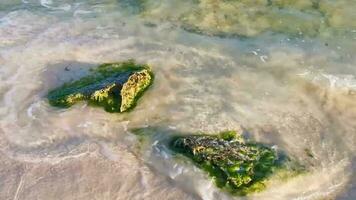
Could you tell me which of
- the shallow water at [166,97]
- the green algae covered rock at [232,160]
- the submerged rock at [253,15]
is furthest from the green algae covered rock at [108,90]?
the submerged rock at [253,15]

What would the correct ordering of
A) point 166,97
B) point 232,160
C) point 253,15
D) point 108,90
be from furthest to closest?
1. point 253,15
2. point 166,97
3. point 108,90
4. point 232,160

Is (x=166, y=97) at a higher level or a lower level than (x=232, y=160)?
higher

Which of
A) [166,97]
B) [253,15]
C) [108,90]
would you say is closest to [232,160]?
[166,97]

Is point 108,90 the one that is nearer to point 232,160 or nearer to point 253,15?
point 232,160

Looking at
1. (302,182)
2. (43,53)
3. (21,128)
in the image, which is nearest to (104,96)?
(21,128)

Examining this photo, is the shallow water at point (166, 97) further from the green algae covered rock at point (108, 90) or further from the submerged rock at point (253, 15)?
the green algae covered rock at point (108, 90)

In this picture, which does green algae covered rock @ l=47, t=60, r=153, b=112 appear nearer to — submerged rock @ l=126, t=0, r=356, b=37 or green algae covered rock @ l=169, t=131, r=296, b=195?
green algae covered rock @ l=169, t=131, r=296, b=195
